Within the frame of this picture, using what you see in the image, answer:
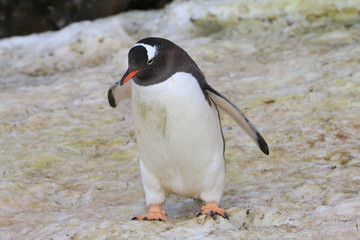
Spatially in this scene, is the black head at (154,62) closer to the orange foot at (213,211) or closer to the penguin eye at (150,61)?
the penguin eye at (150,61)

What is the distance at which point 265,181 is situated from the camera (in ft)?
13.1

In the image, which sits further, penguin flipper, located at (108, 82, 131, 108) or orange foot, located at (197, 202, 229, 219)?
penguin flipper, located at (108, 82, 131, 108)

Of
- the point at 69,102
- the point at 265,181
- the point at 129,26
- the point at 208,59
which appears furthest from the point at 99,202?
the point at 129,26

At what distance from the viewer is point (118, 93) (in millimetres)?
3816

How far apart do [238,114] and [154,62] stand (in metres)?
0.63

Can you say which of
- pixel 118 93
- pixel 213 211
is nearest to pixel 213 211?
pixel 213 211

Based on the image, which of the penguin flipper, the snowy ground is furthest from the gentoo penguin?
the penguin flipper

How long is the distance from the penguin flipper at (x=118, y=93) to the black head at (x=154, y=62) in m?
0.59

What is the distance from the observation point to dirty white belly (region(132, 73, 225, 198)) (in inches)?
125

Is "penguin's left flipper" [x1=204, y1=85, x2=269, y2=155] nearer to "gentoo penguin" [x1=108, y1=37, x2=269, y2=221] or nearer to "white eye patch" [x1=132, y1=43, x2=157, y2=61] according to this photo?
"gentoo penguin" [x1=108, y1=37, x2=269, y2=221]

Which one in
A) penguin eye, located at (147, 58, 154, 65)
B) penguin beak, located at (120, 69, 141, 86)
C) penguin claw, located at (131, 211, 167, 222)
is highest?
penguin eye, located at (147, 58, 154, 65)

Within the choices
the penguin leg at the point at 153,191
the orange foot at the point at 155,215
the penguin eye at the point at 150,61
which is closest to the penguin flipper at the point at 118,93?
the penguin leg at the point at 153,191

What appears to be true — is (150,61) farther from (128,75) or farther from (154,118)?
(154,118)

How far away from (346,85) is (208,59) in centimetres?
199
